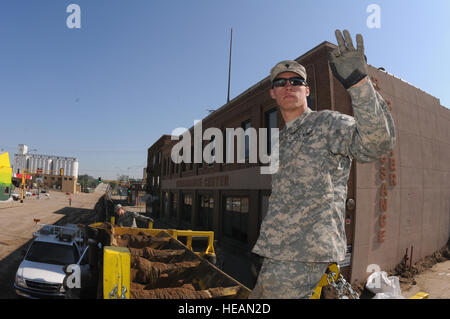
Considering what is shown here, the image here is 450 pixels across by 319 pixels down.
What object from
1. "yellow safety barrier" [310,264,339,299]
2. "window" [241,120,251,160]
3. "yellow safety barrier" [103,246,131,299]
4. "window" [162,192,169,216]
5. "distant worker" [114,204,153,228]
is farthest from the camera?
"window" [162,192,169,216]

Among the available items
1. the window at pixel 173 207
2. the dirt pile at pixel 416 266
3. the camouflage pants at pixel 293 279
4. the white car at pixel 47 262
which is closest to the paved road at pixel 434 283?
the dirt pile at pixel 416 266

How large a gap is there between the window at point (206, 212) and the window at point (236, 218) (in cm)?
216

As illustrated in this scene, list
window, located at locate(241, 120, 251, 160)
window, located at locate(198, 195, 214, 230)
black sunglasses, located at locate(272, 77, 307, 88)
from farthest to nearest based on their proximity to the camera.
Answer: window, located at locate(198, 195, 214, 230) → window, located at locate(241, 120, 251, 160) → black sunglasses, located at locate(272, 77, 307, 88)

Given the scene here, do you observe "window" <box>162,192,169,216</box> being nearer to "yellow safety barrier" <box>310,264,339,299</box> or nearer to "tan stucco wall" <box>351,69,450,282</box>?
"tan stucco wall" <box>351,69,450,282</box>

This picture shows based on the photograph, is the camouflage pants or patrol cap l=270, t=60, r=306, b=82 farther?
patrol cap l=270, t=60, r=306, b=82

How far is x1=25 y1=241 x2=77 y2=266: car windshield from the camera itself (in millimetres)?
8320

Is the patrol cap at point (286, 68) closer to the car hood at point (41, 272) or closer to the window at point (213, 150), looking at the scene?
the car hood at point (41, 272)

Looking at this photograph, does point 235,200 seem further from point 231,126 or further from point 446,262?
point 446,262

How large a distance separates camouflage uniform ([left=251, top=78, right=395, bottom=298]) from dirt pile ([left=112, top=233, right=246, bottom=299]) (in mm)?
1403

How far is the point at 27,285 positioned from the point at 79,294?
1811 mm

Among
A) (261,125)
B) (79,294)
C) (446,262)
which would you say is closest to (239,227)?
(261,125)

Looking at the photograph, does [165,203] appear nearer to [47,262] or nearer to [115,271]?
[47,262]

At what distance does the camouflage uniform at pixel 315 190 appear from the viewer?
60.4 inches

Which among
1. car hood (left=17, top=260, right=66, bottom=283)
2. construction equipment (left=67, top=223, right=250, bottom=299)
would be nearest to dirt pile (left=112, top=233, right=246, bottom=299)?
construction equipment (left=67, top=223, right=250, bottom=299)
